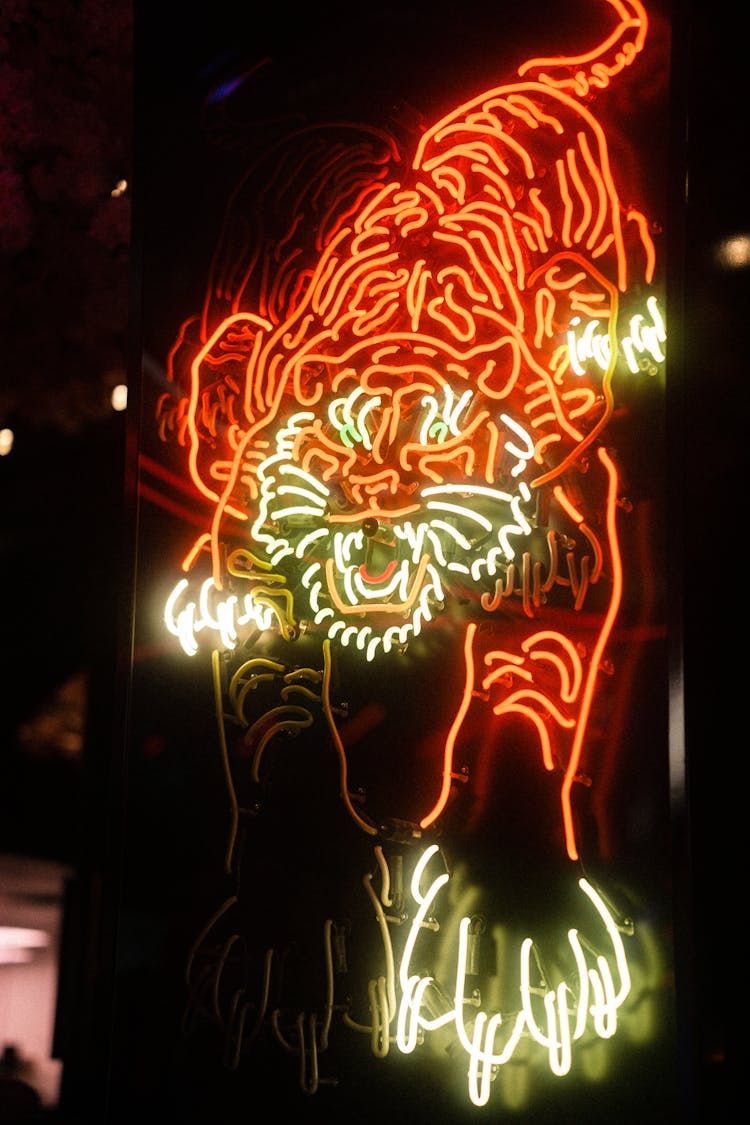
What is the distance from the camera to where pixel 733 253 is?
99.0 inches

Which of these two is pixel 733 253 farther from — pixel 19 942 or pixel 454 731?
pixel 19 942

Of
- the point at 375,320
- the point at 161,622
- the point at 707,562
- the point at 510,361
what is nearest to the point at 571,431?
the point at 510,361

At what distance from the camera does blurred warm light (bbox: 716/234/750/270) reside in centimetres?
251

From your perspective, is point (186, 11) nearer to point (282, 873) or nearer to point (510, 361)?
point (510, 361)

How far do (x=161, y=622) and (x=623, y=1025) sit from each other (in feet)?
5.61

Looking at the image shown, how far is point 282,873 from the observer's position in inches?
108

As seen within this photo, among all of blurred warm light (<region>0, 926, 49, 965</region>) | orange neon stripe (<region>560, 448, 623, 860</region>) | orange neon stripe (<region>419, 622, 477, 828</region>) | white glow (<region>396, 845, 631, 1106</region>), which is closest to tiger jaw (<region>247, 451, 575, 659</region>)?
orange neon stripe (<region>419, 622, 477, 828</region>)

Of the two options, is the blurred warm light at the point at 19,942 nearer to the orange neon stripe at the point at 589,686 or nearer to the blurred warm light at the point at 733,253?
the orange neon stripe at the point at 589,686

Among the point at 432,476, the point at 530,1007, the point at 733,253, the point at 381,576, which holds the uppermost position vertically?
the point at 733,253

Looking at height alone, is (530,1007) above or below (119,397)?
below

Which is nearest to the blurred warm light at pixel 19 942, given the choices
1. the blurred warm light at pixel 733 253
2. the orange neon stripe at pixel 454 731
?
the orange neon stripe at pixel 454 731

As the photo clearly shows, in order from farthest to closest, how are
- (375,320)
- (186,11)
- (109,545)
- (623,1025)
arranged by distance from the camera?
1. (109,545)
2. (186,11)
3. (375,320)
4. (623,1025)

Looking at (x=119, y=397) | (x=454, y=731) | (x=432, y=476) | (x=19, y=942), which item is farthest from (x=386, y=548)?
(x=19, y=942)

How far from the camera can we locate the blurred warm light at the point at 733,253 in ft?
8.23
